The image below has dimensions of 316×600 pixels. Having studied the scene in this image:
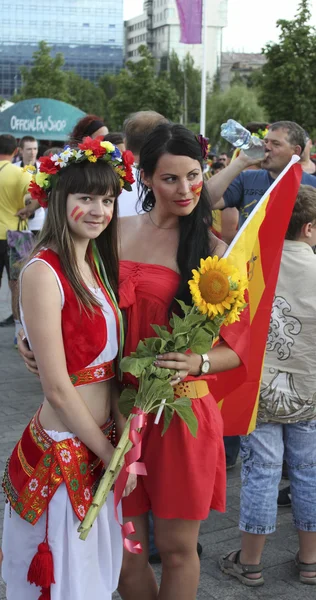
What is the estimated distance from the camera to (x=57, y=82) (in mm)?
47000

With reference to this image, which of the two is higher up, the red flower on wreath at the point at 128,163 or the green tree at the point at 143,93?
the red flower on wreath at the point at 128,163

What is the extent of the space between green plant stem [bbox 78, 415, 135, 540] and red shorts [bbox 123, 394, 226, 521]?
1.14 ft

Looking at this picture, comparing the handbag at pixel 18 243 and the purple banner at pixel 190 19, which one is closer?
the handbag at pixel 18 243

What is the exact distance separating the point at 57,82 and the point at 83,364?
4655 centimetres

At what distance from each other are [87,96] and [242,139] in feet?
269

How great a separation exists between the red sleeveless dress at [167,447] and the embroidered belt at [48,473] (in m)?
0.29

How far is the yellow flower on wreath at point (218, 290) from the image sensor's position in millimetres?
2537

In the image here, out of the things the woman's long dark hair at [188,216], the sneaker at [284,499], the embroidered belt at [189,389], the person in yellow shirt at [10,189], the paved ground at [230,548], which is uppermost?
the woman's long dark hair at [188,216]

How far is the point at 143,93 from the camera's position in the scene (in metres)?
38.5

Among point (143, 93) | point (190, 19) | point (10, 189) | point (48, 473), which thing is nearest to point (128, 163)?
point (48, 473)

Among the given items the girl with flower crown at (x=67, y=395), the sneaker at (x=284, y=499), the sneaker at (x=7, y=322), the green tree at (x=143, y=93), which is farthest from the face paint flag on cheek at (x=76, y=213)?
the green tree at (x=143, y=93)

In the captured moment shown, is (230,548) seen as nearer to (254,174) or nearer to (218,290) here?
(218,290)

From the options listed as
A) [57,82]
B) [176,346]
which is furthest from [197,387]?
[57,82]

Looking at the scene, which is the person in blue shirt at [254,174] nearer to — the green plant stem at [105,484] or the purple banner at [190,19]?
the green plant stem at [105,484]
